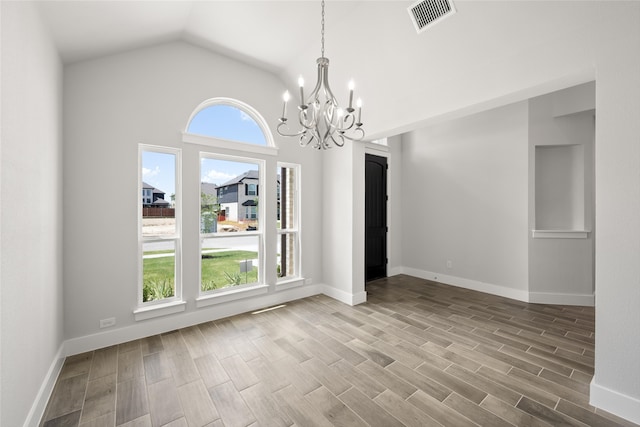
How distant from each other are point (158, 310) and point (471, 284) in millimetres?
4930

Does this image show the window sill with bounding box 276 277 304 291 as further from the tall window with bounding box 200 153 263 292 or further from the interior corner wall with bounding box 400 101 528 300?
the interior corner wall with bounding box 400 101 528 300

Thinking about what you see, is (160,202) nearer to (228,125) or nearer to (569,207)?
(228,125)

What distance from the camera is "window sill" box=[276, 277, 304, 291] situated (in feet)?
13.4

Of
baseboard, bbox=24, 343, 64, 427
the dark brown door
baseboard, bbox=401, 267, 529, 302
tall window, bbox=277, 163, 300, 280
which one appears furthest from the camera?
the dark brown door

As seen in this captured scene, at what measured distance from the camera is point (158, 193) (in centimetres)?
314

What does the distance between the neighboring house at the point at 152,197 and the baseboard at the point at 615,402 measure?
4.31 meters

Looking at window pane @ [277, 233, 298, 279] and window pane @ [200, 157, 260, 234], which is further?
window pane @ [277, 233, 298, 279]

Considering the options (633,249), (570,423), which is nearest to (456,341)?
(570,423)

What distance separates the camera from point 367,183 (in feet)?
17.4

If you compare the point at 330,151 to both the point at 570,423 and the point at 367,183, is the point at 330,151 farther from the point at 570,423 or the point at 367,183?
the point at 570,423

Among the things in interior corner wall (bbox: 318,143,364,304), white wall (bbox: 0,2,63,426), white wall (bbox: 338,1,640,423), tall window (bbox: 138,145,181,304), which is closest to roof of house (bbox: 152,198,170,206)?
tall window (bbox: 138,145,181,304)

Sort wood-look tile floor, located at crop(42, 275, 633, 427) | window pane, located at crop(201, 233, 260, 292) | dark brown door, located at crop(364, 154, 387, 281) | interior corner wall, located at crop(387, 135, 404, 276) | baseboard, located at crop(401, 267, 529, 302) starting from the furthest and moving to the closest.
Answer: interior corner wall, located at crop(387, 135, 404, 276)
dark brown door, located at crop(364, 154, 387, 281)
baseboard, located at crop(401, 267, 529, 302)
window pane, located at crop(201, 233, 260, 292)
wood-look tile floor, located at crop(42, 275, 633, 427)

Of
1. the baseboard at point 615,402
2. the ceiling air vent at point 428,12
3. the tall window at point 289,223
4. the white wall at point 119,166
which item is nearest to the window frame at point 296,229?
the tall window at point 289,223

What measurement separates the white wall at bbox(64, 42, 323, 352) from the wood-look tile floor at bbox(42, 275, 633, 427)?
0.36 meters
